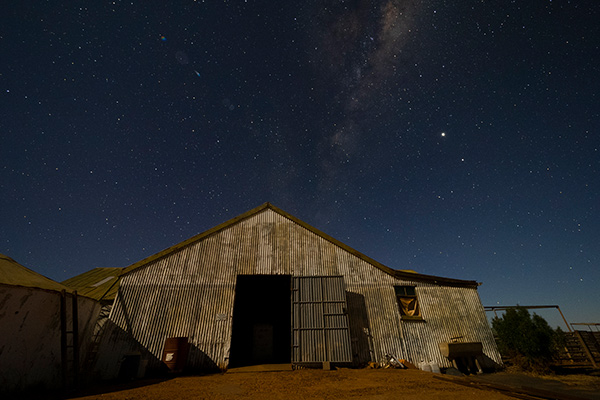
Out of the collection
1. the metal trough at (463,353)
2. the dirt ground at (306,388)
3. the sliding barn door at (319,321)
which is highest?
the sliding barn door at (319,321)

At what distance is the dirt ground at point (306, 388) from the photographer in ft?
21.1

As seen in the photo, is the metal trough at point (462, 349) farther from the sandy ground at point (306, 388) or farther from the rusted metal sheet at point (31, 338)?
the rusted metal sheet at point (31, 338)

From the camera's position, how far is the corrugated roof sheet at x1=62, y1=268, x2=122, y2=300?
512 inches

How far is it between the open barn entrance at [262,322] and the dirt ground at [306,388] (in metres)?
6.54

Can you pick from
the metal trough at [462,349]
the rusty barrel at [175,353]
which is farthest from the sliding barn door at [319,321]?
the rusty barrel at [175,353]

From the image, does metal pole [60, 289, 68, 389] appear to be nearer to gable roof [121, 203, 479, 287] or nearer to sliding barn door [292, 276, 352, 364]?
gable roof [121, 203, 479, 287]

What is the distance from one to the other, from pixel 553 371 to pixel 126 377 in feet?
63.6

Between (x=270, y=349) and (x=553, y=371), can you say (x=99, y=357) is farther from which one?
(x=553, y=371)

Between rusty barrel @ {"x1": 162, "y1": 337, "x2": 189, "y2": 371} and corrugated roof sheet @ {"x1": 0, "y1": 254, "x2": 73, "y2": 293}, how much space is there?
4396mm

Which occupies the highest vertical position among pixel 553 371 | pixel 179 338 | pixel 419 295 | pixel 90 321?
pixel 419 295

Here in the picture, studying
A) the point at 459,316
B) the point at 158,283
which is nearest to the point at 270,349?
Answer: the point at 158,283

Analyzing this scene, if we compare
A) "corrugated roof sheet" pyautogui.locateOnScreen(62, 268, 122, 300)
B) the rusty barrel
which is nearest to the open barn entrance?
the rusty barrel

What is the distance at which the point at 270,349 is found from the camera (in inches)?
631

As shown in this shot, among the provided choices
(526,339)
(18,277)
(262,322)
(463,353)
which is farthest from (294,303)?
(526,339)
